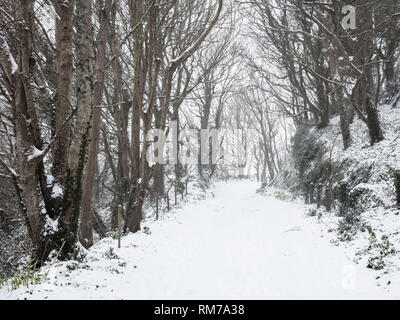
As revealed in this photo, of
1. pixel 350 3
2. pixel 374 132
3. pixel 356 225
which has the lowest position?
pixel 356 225

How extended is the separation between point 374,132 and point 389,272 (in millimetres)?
6692

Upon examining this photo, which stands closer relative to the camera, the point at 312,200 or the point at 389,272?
the point at 389,272

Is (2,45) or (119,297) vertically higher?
(2,45)

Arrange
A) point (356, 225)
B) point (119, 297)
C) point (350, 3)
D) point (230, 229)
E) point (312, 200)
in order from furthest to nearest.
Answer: point (312, 200)
point (350, 3)
point (230, 229)
point (356, 225)
point (119, 297)

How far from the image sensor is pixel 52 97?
5.82 metres

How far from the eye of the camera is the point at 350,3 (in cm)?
1138

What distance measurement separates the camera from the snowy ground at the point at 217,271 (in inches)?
163

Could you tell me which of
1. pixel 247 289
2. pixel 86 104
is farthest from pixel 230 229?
pixel 86 104

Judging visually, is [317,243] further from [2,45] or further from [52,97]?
[2,45]

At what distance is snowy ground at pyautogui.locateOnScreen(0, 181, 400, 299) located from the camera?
13.6 ft

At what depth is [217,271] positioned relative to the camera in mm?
5324
